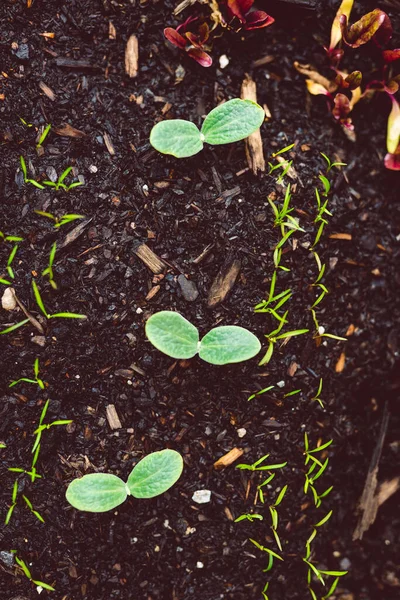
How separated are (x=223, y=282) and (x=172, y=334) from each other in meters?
0.21

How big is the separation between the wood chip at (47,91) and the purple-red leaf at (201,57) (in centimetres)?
39

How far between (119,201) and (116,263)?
0.17 meters

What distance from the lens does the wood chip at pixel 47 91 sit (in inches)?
58.3

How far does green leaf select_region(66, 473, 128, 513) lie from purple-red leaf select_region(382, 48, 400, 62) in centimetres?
140

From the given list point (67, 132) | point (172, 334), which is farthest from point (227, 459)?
point (67, 132)

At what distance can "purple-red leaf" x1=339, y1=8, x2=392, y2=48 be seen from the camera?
1507 mm

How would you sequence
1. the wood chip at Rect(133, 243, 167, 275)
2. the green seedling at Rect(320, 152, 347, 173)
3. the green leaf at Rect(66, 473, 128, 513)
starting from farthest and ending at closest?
1. the green seedling at Rect(320, 152, 347, 173)
2. the wood chip at Rect(133, 243, 167, 275)
3. the green leaf at Rect(66, 473, 128, 513)

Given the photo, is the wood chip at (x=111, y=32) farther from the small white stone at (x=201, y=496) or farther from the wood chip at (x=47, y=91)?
the small white stone at (x=201, y=496)

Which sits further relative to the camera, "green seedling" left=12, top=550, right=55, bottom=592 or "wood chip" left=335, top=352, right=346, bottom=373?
"wood chip" left=335, top=352, right=346, bottom=373

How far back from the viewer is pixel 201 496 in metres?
1.50

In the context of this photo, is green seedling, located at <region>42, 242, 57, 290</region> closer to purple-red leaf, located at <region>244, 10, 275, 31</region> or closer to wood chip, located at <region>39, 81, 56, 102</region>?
wood chip, located at <region>39, 81, 56, 102</region>

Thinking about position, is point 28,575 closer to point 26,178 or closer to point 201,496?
point 201,496

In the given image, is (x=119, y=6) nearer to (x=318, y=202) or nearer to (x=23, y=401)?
(x=318, y=202)

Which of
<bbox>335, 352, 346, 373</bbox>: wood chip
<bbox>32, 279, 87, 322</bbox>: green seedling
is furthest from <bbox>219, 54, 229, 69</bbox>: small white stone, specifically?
<bbox>335, 352, 346, 373</bbox>: wood chip
